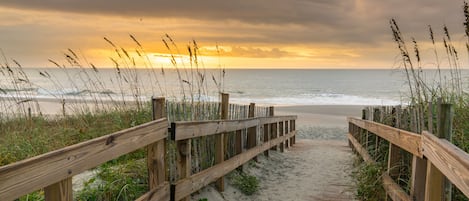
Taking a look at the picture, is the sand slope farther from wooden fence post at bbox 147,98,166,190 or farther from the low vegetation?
wooden fence post at bbox 147,98,166,190

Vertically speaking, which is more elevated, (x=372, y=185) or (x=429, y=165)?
(x=429, y=165)

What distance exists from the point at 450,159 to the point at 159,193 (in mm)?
2495

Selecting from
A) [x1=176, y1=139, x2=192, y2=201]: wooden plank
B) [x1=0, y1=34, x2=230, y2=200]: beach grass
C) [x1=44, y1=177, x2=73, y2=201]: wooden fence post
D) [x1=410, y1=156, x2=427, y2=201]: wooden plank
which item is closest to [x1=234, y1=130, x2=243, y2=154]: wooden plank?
[x1=0, y1=34, x2=230, y2=200]: beach grass

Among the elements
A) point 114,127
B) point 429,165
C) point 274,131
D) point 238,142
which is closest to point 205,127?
point 238,142

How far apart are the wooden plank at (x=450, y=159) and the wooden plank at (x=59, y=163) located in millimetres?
2033

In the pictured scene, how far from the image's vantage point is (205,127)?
4.93 m

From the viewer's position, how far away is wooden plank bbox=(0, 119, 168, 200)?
1.80 meters

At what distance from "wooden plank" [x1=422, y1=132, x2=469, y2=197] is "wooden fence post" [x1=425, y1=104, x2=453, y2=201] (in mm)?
95

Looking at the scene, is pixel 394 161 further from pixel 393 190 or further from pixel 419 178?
pixel 419 178

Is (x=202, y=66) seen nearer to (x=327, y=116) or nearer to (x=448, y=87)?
(x=448, y=87)

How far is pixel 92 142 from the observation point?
2568 mm

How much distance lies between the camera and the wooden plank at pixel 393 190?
3.87 m

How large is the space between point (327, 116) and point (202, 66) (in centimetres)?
1809

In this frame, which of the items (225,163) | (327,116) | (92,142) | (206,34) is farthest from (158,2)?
(327,116)
